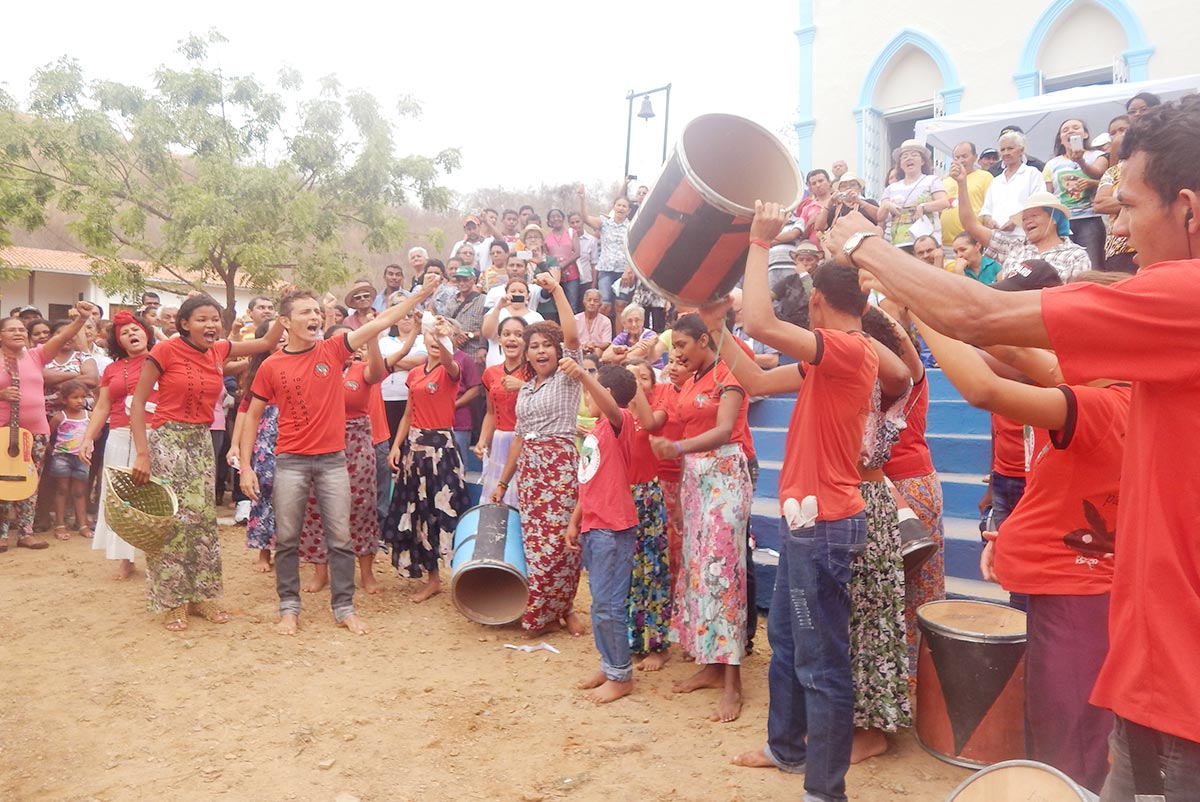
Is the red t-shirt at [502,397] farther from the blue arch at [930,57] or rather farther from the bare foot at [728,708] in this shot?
the blue arch at [930,57]

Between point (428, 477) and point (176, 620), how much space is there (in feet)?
6.45

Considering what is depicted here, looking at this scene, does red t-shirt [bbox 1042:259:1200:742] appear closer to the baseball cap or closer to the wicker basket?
the baseball cap

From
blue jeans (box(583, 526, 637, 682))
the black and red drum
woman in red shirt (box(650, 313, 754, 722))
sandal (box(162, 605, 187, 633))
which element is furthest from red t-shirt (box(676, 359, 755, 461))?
sandal (box(162, 605, 187, 633))

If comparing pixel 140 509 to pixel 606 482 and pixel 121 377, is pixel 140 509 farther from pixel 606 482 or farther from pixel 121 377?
pixel 606 482

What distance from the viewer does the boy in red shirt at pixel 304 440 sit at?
19.5 feet

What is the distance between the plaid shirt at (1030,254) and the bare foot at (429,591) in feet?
15.1

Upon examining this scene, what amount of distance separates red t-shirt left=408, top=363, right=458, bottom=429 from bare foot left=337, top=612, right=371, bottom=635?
1.53m

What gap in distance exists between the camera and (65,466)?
8.95 m

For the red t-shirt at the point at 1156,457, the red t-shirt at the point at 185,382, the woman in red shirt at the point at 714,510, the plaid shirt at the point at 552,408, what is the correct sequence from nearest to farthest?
the red t-shirt at the point at 1156,457 < the woman in red shirt at the point at 714,510 < the plaid shirt at the point at 552,408 < the red t-shirt at the point at 185,382

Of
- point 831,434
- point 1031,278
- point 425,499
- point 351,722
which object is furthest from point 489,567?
point 1031,278

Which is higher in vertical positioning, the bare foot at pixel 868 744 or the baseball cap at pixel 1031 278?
the baseball cap at pixel 1031 278

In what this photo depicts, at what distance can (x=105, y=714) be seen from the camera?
466 centimetres

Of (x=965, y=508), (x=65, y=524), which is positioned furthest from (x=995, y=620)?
(x=65, y=524)

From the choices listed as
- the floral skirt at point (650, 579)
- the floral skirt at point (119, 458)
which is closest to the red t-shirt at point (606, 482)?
the floral skirt at point (650, 579)
